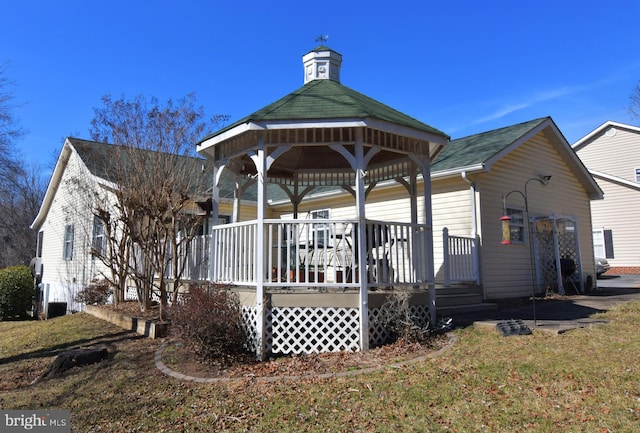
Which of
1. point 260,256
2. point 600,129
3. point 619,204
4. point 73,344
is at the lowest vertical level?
point 73,344

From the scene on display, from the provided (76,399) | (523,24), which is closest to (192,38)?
(523,24)

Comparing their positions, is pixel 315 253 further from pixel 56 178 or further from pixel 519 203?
pixel 56 178

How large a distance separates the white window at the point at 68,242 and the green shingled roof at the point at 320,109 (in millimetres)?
12718

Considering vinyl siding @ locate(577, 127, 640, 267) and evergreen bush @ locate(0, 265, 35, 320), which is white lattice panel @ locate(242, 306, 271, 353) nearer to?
evergreen bush @ locate(0, 265, 35, 320)

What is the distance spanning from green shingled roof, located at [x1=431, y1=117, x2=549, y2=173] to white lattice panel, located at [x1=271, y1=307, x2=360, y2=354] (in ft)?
19.4

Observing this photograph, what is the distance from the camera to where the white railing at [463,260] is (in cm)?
994

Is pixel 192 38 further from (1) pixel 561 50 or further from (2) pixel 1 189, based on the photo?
(2) pixel 1 189

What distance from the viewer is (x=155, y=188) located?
9.16 m

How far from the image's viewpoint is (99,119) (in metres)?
12.0

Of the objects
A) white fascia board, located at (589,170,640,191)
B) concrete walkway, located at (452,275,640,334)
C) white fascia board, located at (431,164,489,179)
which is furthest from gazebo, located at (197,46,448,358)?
white fascia board, located at (589,170,640,191)

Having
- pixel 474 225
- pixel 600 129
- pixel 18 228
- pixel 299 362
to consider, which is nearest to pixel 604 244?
pixel 600 129

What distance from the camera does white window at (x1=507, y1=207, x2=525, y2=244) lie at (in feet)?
39.4

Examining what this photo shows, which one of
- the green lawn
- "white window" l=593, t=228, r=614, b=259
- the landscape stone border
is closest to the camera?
the green lawn

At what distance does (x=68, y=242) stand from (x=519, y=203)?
681 inches
